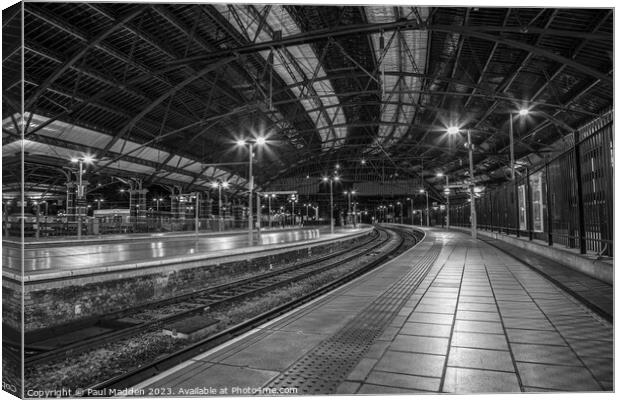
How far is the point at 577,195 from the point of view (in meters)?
9.27

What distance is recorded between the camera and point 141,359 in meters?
6.60

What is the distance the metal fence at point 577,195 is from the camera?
7777 millimetres

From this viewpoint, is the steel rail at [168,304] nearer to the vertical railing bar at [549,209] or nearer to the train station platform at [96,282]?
the train station platform at [96,282]

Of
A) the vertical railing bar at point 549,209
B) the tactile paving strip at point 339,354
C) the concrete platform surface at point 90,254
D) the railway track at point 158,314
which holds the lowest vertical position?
the railway track at point 158,314

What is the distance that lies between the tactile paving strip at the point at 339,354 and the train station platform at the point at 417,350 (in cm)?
1

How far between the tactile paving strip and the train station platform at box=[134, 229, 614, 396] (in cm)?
1

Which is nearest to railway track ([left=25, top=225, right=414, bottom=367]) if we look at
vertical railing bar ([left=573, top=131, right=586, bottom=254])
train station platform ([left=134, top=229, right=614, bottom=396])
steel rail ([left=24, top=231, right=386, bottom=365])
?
steel rail ([left=24, top=231, right=386, bottom=365])

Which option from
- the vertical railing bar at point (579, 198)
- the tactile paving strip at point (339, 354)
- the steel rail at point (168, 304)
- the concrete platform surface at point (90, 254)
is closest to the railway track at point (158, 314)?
the steel rail at point (168, 304)

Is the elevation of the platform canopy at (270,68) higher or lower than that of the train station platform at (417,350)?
higher

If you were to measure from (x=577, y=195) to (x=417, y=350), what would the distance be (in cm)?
709

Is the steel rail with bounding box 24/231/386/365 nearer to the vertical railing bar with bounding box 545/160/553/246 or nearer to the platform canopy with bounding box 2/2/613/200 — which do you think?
the platform canopy with bounding box 2/2/613/200

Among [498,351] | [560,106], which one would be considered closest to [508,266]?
[498,351]

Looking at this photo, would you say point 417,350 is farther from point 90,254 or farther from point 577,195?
point 90,254

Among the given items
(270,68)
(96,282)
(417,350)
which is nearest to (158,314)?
(96,282)
